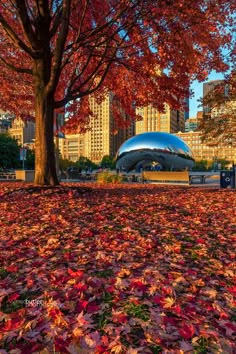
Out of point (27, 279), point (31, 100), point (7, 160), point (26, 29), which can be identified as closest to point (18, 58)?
point (31, 100)

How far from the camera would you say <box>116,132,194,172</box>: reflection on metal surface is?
185ft

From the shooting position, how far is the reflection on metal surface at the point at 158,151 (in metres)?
56.3

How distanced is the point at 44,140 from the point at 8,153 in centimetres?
4050

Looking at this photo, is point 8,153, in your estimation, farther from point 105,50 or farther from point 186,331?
point 186,331

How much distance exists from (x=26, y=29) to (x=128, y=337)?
9.68 m

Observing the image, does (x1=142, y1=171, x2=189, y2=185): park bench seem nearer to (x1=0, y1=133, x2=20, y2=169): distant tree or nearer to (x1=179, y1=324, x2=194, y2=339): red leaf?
(x1=179, y1=324, x2=194, y2=339): red leaf

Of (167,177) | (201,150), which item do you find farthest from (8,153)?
(201,150)

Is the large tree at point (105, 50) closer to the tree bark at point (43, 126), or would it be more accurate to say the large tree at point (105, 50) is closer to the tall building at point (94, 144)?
the tree bark at point (43, 126)

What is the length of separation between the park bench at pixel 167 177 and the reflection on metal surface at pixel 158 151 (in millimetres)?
31809

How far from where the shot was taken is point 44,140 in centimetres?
1060

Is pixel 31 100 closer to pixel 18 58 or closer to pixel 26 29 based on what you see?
pixel 18 58

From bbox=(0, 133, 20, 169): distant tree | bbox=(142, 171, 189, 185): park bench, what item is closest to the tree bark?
bbox=(142, 171, 189, 185): park bench

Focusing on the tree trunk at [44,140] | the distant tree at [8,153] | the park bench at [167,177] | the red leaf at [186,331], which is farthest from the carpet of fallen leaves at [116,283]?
the distant tree at [8,153]

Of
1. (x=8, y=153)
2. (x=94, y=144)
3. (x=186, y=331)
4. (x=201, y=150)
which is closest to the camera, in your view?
→ (x=186, y=331)
